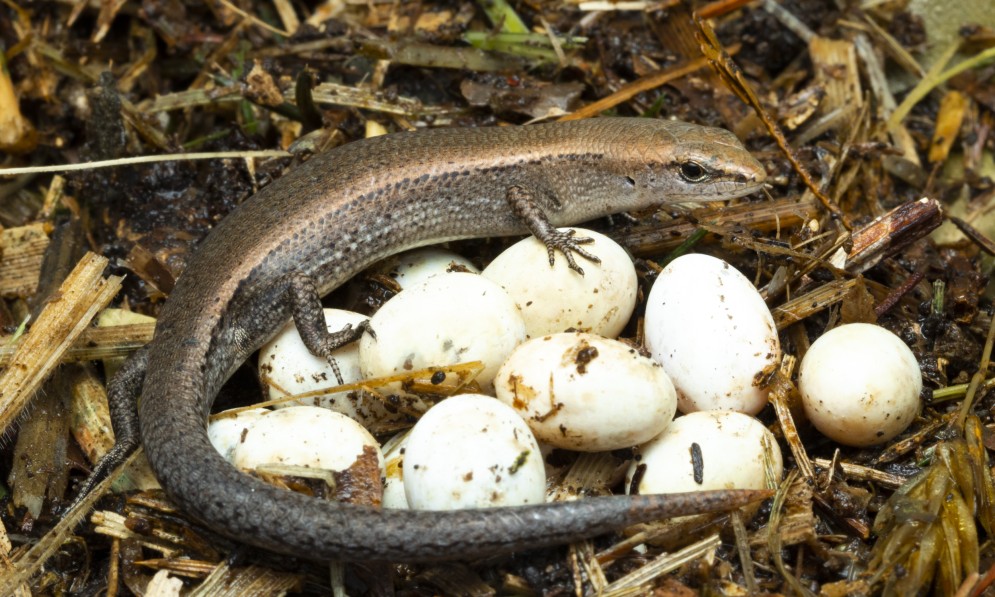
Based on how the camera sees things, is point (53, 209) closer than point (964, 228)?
No

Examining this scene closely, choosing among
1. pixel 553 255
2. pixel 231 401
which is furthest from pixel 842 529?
pixel 231 401

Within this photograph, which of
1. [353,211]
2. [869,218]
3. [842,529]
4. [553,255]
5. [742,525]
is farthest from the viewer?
[869,218]

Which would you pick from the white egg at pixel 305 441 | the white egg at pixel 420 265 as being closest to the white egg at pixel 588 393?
the white egg at pixel 305 441

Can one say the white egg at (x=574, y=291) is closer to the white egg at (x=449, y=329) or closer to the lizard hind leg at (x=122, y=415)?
the white egg at (x=449, y=329)

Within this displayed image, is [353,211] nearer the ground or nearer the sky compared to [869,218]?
nearer the sky

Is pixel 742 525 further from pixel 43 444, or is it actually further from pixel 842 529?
pixel 43 444

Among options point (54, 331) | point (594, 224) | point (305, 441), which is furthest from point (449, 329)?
point (54, 331)

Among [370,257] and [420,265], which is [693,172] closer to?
[420,265]
